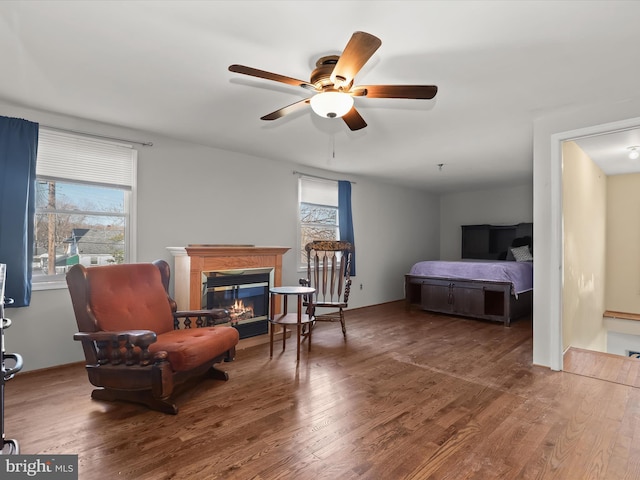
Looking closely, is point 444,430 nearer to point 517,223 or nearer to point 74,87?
point 74,87

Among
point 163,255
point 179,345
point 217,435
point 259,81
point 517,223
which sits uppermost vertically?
point 259,81

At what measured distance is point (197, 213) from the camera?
4.25m

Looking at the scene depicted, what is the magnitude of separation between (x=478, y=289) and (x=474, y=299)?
167mm

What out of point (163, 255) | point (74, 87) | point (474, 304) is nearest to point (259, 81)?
point (74, 87)

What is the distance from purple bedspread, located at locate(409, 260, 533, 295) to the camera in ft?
16.7

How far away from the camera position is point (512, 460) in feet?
6.04

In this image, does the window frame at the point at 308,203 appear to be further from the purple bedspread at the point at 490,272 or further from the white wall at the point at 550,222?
the white wall at the point at 550,222

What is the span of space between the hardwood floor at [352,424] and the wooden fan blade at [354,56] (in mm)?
2102

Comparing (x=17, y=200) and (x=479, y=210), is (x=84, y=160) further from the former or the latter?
(x=479, y=210)

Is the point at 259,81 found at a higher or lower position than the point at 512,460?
higher

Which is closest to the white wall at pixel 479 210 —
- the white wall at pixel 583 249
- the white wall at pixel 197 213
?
the white wall at pixel 583 249

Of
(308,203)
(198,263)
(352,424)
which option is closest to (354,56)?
(352,424)

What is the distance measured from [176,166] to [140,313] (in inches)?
77.1

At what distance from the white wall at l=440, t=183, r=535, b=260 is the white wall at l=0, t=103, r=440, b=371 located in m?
2.40
